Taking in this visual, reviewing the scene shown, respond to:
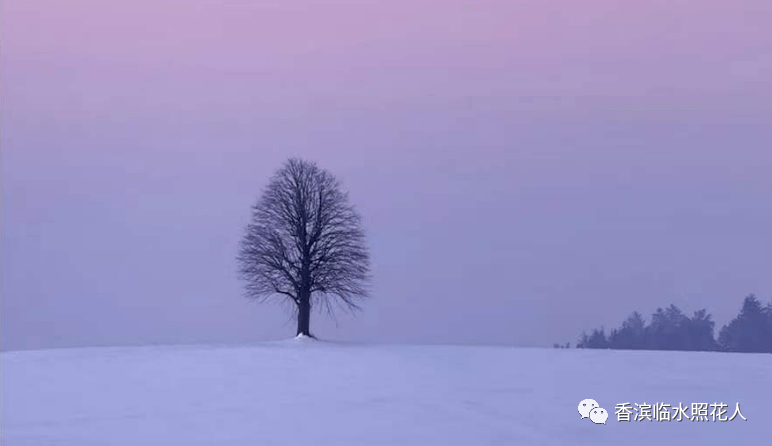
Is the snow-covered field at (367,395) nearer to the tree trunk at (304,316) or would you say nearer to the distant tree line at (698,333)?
the tree trunk at (304,316)

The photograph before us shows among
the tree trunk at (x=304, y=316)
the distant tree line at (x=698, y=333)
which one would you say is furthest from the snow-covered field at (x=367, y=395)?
the distant tree line at (x=698, y=333)

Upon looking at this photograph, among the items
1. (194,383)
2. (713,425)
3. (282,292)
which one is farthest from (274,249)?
(713,425)

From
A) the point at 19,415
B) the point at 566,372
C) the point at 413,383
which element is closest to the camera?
the point at 19,415

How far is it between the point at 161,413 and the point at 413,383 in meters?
8.06

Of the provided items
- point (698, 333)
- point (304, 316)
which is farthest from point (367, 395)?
point (698, 333)

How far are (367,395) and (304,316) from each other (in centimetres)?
2010

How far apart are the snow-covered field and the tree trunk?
188 inches

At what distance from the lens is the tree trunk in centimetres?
4788

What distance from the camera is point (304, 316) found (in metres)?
48.0

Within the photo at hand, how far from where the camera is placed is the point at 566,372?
33.1 metres

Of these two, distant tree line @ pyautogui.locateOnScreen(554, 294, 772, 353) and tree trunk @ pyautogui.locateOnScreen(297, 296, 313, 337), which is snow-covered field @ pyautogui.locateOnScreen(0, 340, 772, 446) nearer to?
tree trunk @ pyautogui.locateOnScreen(297, 296, 313, 337)

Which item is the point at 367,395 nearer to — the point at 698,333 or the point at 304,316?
the point at 304,316

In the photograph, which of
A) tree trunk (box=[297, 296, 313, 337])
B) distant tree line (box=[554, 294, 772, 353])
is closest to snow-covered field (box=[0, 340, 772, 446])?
tree trunk (box=[297, 296, 313, 337])

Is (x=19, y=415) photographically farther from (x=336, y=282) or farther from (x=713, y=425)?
(x=336, y=282)
